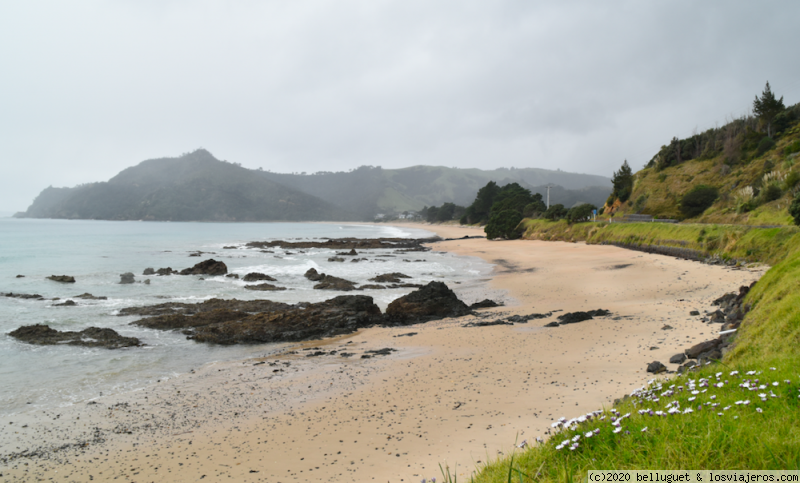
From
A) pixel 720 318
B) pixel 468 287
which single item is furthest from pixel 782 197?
pixel 720 318

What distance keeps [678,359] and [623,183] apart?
4920 centimetres

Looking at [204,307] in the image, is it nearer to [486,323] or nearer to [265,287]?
[265,287]

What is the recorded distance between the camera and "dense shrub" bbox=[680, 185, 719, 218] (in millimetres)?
33406

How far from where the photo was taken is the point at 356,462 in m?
4.83

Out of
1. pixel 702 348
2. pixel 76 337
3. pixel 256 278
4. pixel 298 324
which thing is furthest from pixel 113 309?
pixel 702 348

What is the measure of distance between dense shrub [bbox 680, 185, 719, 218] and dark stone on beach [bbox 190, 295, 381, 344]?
1255 inches

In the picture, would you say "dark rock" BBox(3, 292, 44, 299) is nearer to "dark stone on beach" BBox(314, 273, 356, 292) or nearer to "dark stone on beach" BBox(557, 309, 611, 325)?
"dark stone on beach" BBox(314, 273, 356, 292)

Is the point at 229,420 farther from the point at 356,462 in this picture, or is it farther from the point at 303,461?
the point at 356,462

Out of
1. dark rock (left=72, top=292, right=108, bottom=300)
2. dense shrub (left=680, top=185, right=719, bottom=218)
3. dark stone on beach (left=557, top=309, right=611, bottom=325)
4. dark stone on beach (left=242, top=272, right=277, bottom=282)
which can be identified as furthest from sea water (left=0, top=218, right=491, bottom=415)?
dense shrub (left=680, top=185, right=719, bottom=218)

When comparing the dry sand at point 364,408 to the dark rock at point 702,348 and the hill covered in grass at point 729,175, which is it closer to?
the dark rock at point 702,348

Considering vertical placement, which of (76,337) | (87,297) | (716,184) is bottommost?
(76,337)

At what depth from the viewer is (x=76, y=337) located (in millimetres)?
12328

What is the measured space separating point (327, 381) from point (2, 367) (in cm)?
847

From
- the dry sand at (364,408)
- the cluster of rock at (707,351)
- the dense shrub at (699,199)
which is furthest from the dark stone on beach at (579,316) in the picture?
the dense shrub at (699,199)
